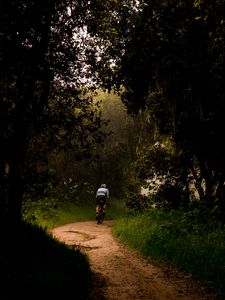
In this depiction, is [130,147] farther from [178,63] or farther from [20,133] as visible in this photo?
[20,133]

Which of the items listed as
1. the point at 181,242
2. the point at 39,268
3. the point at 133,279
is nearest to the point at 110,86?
the point at 181,242

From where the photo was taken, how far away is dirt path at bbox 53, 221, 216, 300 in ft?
30.6

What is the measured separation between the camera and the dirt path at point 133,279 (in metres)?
9.33

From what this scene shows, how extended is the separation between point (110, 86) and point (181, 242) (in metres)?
7.00

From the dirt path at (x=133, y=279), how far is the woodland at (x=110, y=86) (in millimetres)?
2852

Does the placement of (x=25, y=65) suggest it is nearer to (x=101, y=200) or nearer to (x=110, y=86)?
(x=110, y=86)

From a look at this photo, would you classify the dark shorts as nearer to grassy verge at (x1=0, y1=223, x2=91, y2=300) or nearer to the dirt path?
the dirt path

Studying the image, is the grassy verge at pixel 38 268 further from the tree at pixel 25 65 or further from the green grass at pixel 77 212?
the green grass at pixel 77 212

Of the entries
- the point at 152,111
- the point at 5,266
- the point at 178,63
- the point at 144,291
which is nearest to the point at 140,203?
the point at 152,111

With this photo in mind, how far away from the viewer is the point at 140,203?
22.7 metres

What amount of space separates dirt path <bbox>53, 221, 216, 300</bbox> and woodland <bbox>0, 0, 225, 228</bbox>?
2.85 metres

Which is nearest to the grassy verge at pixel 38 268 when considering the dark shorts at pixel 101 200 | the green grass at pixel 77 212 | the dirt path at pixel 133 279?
the dirt path at pixel 133 279

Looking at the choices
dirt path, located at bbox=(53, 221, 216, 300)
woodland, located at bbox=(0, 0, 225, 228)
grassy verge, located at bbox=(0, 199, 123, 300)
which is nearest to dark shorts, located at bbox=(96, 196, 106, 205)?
woodland, located at bbox=(0, 0, 225, 228)

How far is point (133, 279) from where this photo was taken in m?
10.9
